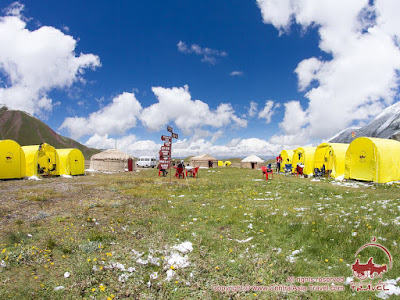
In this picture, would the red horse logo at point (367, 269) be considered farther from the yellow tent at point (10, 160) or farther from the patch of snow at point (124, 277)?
the yellow tent at point (10, 160)

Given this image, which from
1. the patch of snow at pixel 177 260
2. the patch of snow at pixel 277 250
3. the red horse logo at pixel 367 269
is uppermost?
the red horse logo at pixel 367 269

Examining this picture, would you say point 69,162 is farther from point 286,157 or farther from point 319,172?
point 286,157

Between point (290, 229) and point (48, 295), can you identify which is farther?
point (290, 229)

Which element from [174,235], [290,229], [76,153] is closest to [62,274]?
[174,235]

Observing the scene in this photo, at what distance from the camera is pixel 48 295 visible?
4.36m

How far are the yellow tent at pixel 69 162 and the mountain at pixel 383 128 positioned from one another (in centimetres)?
7306

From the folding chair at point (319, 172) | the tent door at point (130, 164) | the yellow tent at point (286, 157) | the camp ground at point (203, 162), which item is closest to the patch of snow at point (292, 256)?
the folding chair at point (319, 172)

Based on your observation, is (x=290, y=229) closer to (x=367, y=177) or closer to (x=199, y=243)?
(x=199, y=243)

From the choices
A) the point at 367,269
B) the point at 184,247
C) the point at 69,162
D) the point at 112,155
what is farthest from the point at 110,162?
the point at 367,269

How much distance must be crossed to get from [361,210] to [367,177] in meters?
15.1

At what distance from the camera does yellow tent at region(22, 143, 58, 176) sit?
2680 cm

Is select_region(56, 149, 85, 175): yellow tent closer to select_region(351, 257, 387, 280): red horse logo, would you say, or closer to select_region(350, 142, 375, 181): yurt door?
select_region(351, 257, 387, 280): red horse logo

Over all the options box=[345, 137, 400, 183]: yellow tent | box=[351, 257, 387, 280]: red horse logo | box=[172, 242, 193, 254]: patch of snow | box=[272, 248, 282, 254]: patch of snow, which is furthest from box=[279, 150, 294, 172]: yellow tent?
box=[172, 242, 193, 254]: patch of snow

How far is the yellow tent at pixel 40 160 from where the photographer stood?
87.9 feet
